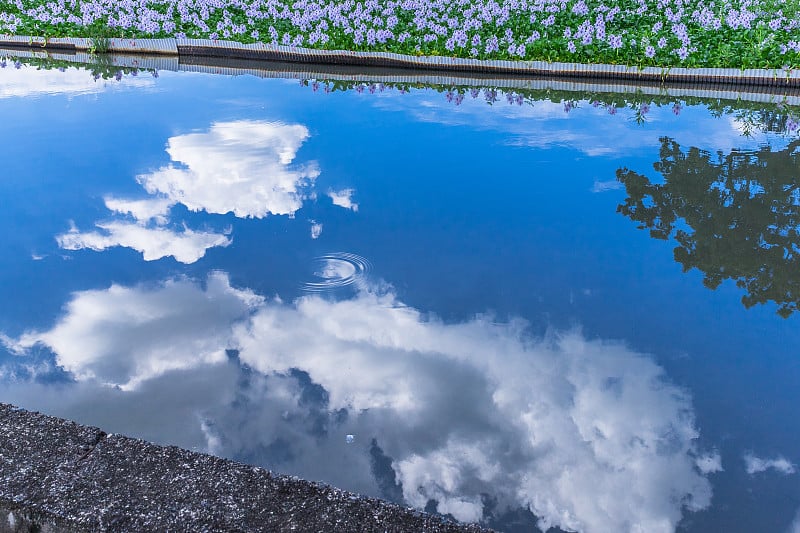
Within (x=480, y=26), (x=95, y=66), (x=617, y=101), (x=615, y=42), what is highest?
(x=480, y=26)

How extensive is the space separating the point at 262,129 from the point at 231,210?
7.22 ft

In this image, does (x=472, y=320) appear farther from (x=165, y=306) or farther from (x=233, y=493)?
(x=233, y=493)

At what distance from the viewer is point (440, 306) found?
4121 millimetres

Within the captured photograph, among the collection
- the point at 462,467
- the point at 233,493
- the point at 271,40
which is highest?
the point at 271,40

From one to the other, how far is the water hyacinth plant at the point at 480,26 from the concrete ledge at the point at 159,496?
8.94 meters

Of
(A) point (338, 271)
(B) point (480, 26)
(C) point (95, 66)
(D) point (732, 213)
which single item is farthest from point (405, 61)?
(A) point (338, 271)

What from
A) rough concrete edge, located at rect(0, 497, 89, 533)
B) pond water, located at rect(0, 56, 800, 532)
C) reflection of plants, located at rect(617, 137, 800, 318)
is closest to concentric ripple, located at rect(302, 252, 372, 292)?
pond water, located at rect(0, 56, 800, 532)

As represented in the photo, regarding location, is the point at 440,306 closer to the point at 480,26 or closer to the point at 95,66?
the point at 480,26

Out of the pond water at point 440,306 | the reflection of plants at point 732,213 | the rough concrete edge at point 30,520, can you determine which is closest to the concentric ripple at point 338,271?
the pond water at point 440,306

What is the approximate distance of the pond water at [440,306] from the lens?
2926 millimetres

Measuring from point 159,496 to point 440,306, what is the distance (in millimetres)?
2196

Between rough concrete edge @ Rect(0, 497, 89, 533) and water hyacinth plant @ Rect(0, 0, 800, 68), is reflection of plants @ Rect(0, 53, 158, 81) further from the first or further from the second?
rough concrete edge @ Rect(0, 497, 89, 533)

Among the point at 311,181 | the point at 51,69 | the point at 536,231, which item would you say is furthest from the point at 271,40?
the point at 536,231

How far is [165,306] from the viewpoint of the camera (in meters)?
4.20
